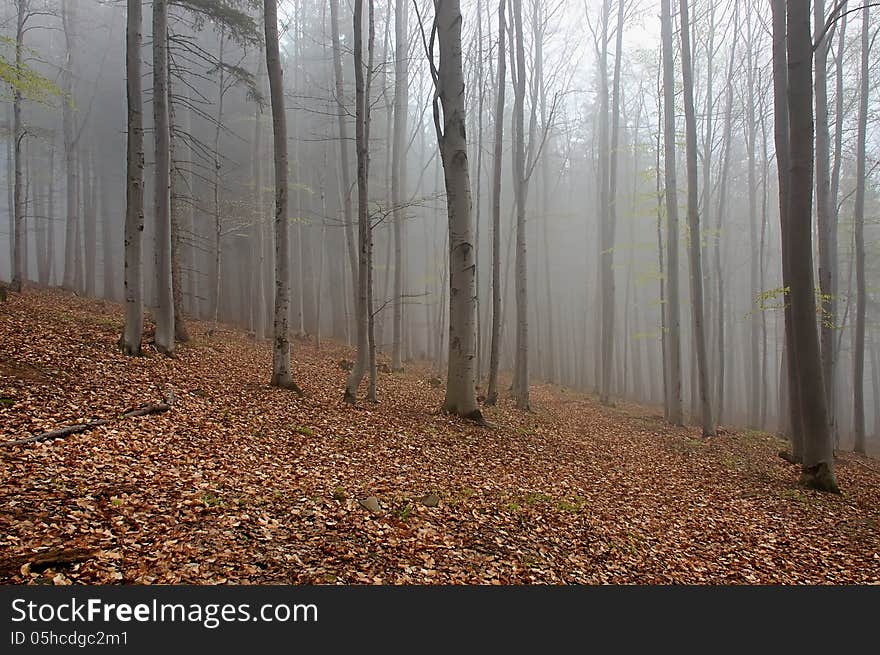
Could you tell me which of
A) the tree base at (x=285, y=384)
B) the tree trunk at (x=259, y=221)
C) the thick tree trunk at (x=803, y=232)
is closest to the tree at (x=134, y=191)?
the tree base at (x=285, y=384)

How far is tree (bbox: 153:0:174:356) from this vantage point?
8.71 metres

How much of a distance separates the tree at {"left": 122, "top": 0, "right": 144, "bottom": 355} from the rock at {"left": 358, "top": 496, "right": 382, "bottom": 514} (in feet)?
19.2

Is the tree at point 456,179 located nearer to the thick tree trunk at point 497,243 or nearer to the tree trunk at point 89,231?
the thick tree trunk at point 497,243

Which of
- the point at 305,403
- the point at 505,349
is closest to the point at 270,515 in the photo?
the point at 305,403

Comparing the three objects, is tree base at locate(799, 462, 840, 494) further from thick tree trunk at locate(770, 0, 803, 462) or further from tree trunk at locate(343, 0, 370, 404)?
tree trunk at locate(343, 0, 370, 404)

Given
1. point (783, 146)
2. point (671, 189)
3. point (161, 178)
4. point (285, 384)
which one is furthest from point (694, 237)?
point (161, 178)

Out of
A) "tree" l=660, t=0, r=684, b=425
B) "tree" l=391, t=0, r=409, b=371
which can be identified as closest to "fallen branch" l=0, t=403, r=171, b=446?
"tree" l=391, t=0, r=409, b=371

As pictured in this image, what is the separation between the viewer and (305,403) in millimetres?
8383

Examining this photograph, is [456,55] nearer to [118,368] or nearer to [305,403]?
[305,403]

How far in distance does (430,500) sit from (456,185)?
5.63 m

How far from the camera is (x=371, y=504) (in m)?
4.72

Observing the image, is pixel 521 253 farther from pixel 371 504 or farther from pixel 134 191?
pixel 371 504

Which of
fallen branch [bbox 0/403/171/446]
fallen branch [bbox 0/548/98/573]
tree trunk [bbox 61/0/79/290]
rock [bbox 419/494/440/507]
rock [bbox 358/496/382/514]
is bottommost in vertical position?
rock [bbox 419/494/440/507]

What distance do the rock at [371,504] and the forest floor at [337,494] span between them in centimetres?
7
